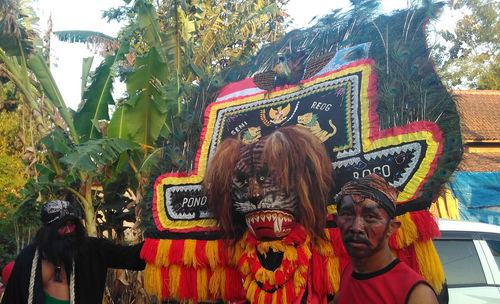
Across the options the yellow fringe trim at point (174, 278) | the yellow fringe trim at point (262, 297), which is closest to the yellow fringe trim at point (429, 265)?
the yellow fringe trim at point (262, 297)

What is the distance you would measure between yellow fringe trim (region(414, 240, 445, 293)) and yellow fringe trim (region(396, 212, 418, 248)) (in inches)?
1.9

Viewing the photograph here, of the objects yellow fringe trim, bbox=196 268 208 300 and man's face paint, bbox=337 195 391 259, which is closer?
man's face paint, bbox=337 195 391 259

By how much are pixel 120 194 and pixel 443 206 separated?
16.1ft

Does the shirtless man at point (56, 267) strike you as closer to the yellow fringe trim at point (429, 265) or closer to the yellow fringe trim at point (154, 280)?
the yellow fringe trim at point (154, 280)

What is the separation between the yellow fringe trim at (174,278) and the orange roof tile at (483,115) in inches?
333

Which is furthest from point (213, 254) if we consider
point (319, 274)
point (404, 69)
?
point (404, 69)

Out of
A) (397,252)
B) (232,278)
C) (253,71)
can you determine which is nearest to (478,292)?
(397,252)

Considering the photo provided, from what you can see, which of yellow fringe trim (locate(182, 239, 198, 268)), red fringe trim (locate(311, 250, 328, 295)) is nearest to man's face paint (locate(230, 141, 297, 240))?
red fringe trim (locate(311, 250, 328, 295))

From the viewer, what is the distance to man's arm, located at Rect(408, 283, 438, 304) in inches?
47.7

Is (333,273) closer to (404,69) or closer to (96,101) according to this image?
(404,69)

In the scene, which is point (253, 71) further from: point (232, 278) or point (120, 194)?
point (120, 194)

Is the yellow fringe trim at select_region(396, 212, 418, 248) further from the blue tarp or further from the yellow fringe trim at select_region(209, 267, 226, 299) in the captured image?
the blue tarp

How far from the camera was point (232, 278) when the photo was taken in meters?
2.27

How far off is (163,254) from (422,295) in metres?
1.61
